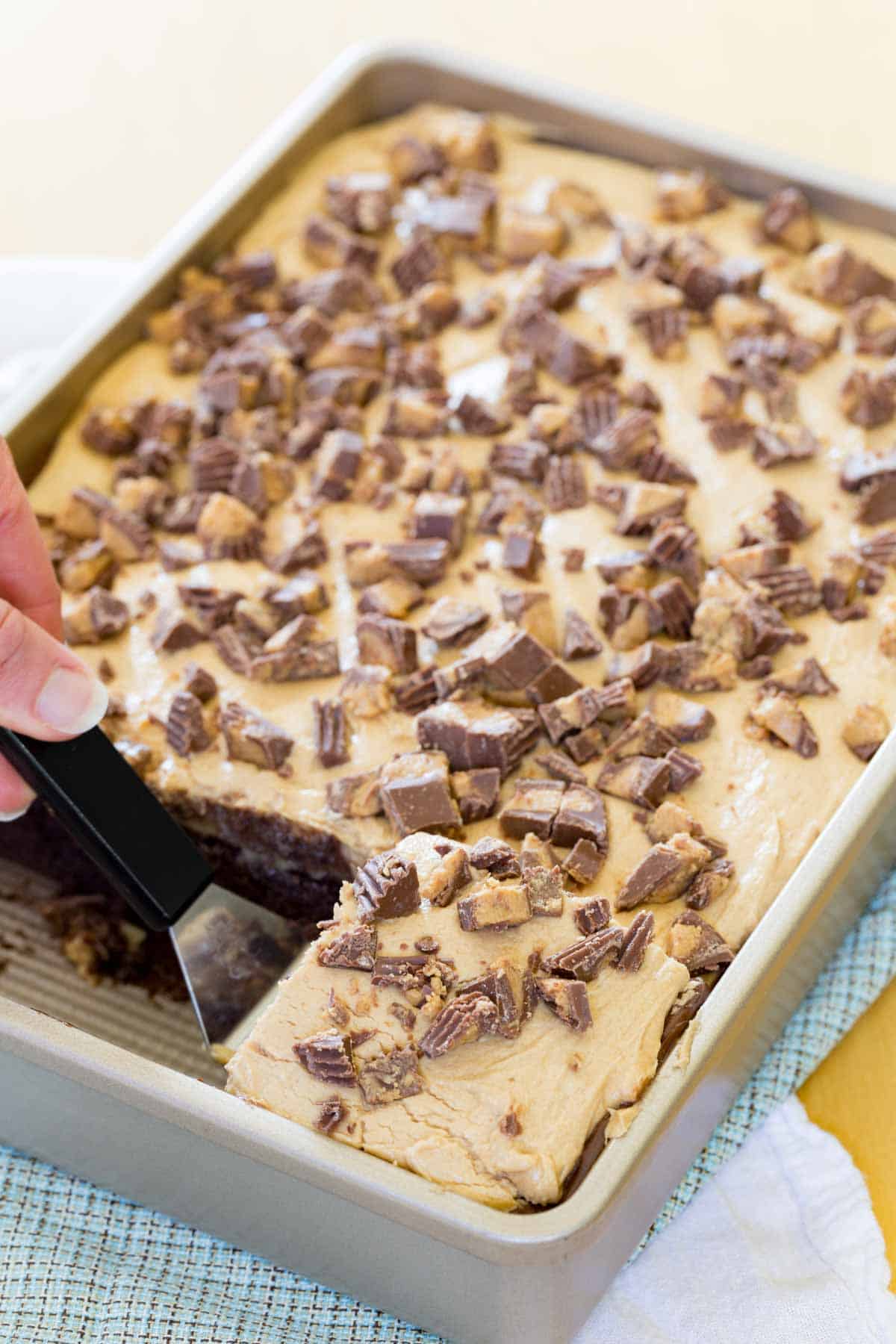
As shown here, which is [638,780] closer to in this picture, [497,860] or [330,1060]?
[497,860]

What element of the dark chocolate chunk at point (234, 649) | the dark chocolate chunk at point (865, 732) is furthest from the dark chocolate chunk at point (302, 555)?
the dark chocolate chunk at point (865, 732)

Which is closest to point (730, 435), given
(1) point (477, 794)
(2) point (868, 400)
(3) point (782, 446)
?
(3) point (782, 446)

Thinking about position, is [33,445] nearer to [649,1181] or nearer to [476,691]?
[476,691]

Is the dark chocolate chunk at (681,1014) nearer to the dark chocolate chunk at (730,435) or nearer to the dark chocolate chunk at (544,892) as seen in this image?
the dark chocolate chunk at (544,892)

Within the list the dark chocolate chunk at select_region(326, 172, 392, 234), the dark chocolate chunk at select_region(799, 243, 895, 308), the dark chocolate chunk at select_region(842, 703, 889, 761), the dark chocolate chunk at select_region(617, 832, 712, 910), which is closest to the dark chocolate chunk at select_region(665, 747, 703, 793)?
the dark chocolate chunk at select_region(617, 832, 712, 910)

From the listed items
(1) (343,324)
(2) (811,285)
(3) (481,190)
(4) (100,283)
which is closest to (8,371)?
(4) (100,283)
